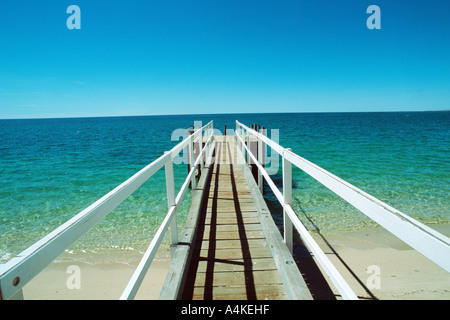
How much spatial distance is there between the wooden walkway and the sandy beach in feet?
4.80

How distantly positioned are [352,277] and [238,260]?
105 inches

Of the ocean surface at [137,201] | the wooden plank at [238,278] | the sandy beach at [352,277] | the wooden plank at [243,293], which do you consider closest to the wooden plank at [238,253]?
the wooden plank at [238,278]

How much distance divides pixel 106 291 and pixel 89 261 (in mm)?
1260

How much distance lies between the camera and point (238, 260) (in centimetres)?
283

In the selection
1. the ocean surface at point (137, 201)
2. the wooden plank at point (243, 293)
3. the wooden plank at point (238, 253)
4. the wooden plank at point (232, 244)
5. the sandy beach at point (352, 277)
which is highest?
the wooden plank at point (232, 244)

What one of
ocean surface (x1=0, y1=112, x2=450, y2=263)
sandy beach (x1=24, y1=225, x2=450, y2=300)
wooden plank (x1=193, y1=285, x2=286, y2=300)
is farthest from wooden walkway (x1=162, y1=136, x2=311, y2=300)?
ocean surface (x1=0, y1=112, x2=450, y2=263)

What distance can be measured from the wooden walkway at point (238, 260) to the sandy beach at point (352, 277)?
4.80ft

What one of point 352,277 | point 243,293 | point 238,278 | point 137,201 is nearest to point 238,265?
point 238,278

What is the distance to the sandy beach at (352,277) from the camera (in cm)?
401

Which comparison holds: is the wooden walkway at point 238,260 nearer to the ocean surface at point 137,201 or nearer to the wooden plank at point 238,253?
the wooden plank at point 238,253

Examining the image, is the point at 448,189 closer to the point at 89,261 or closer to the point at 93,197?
the point at 89,261

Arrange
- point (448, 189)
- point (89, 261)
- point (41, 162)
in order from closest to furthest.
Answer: point (89, 261)
point (448, 189)
point (41, 162)
